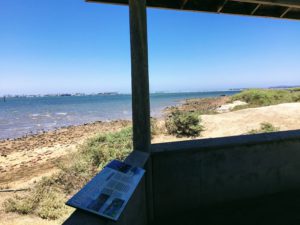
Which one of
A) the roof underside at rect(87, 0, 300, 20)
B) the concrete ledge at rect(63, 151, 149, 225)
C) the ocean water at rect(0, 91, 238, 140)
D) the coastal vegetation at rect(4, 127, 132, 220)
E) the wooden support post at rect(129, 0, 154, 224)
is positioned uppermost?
the roof underside at rect(87, 0, 300, 20)

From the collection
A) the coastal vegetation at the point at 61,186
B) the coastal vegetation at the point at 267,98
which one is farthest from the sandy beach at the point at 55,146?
the coastal vegetation at the point at 267,98

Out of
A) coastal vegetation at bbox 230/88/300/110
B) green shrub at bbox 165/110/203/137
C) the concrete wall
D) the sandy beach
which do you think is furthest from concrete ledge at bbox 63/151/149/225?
coastal vegetation at bbox 230/88/300/110

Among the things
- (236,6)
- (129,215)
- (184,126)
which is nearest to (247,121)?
(184,126)

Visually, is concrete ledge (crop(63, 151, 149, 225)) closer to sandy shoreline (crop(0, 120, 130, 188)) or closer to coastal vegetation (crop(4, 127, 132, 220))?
coastal vegetation (crop(4, 127, 132, 220))

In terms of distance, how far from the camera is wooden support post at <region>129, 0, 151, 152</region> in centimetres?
304

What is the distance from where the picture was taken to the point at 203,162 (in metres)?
3.66

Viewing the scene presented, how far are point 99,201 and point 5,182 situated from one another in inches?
312

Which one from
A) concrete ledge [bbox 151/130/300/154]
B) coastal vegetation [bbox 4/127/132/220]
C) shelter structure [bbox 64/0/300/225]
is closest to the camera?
shelter structure [bbox 64/0/300/225]

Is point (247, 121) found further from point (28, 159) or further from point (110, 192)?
point (110, 192)

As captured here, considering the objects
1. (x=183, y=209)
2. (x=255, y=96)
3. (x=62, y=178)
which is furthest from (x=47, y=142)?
(x=255, y=96)

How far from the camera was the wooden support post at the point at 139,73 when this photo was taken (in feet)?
9.96

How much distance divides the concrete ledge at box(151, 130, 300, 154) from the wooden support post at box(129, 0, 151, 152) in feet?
1.19

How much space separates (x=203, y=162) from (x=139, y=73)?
4.96 feet

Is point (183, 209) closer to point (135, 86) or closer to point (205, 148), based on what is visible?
point (205, 148)
